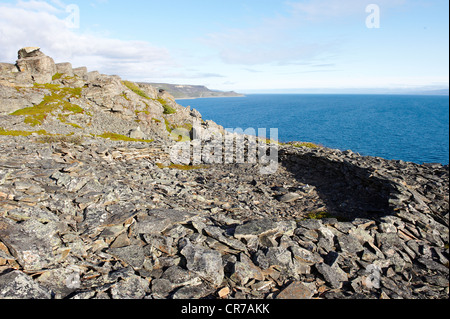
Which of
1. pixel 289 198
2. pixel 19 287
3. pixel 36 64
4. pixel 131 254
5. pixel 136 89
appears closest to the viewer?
pixel 19 287

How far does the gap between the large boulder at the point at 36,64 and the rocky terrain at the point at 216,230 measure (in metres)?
32.0

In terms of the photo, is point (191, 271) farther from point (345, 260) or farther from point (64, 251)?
point (345, 260)

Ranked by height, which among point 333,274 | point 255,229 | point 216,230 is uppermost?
point 216,230

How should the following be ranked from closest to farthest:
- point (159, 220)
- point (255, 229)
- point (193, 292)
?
1. point (193, 292)
2. point (159, 220)
3. point (255, 229)

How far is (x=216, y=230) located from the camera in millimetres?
12664

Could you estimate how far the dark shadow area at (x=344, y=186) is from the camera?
1915cm

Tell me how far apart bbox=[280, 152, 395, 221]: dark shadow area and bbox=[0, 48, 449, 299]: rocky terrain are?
14cm

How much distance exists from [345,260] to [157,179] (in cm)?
1550

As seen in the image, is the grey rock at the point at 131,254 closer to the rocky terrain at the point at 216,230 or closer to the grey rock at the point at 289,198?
the rocky terrain at the point at 216,230

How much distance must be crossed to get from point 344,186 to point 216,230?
632 inches

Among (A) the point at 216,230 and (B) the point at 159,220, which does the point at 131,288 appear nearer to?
(B) the point at 159,220

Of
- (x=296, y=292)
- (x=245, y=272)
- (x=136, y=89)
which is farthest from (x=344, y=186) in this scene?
(x=136, y=89)
